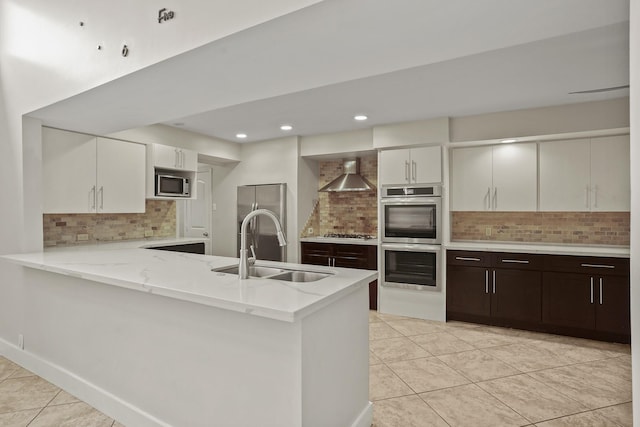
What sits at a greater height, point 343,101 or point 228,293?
point 343,101

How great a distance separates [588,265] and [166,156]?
4972 mm

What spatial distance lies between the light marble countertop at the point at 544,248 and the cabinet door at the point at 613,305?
25cm

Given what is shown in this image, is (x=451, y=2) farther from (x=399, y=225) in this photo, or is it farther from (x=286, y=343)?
(x=399, y=225)

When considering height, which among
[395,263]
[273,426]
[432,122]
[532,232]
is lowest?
[273,426]

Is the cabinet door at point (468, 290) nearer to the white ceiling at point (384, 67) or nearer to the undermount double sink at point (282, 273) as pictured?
the white ceiling at point (384, 67)

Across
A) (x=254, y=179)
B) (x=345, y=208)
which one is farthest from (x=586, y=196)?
(x=254, y=179)

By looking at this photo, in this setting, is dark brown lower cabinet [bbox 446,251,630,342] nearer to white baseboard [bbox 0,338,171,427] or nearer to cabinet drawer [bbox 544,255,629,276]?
cabinet drawer [bbox 544,255,629,276]

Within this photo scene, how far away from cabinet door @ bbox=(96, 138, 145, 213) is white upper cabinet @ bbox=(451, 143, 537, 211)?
391 cm

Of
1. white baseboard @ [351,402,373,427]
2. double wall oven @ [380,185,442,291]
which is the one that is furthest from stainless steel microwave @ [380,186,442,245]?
white baseboard @ [351,402,373,427]

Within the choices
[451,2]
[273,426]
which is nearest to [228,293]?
[273,426]

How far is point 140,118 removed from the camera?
314 centimetres

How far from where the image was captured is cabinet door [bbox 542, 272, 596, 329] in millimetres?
3611

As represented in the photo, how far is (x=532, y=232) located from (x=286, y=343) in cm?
397

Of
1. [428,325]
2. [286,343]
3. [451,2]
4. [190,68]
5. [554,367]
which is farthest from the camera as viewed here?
[428,325]
